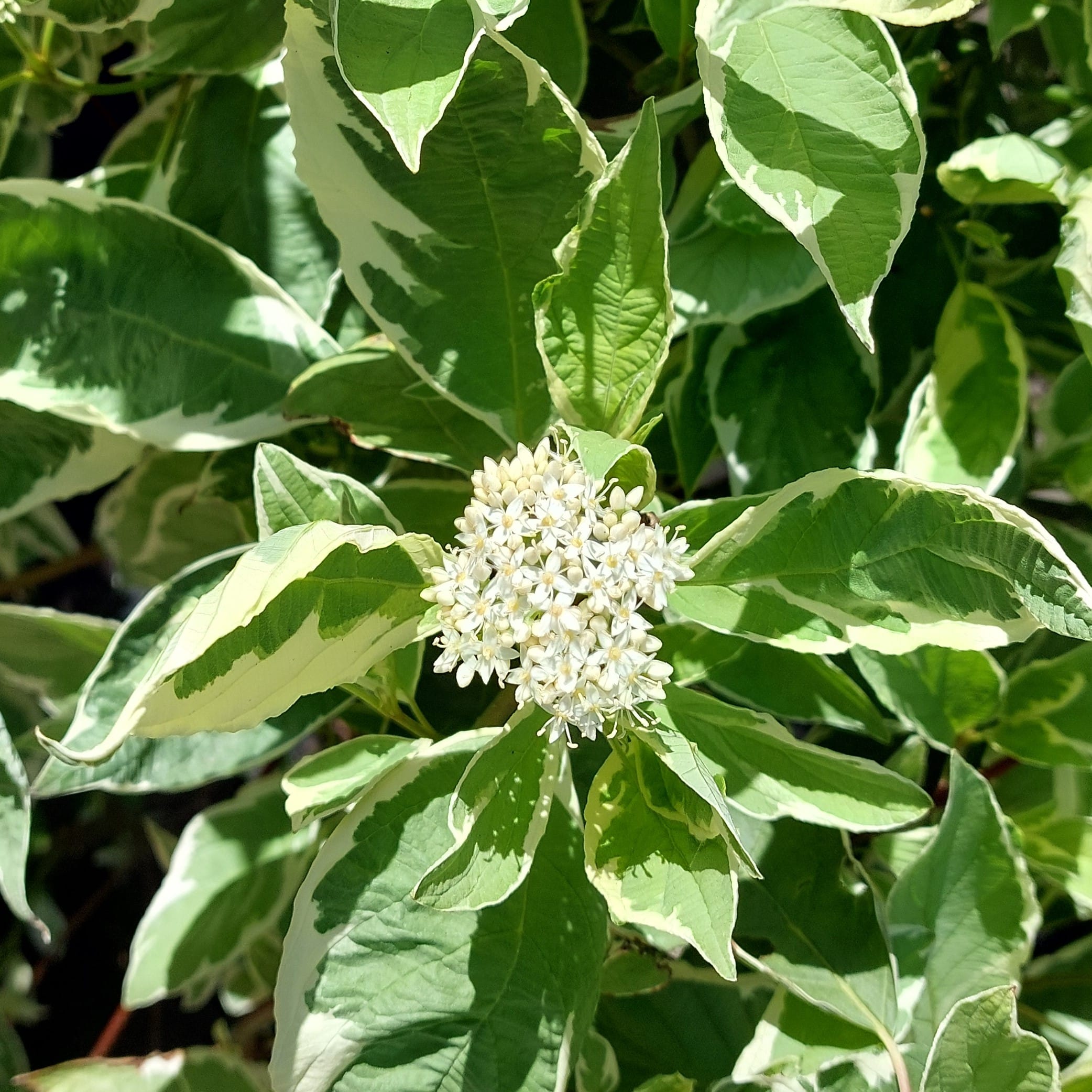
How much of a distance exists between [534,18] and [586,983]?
2.05 feet

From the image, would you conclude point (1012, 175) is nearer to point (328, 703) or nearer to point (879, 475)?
point (879, 475)

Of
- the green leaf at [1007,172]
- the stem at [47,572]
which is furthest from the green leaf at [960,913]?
the stem at [47,572]

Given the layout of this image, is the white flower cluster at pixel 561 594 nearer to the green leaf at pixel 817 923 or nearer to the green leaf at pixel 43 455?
the green leaf at pixel 817 923

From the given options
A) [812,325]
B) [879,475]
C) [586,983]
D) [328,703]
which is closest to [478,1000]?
[586,983]

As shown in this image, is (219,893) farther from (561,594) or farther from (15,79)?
(15,79)

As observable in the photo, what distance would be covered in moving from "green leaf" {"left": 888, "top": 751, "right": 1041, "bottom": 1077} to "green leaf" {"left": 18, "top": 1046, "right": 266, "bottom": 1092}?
1.67ft

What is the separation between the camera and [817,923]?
0.66 meters

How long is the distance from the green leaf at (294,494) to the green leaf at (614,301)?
133 mm

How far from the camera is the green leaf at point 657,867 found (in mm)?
458

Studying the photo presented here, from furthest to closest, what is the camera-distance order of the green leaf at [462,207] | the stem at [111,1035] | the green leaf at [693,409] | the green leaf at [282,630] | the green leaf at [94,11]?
the stem at [111,1035]
the green leaf at [693,409]
the green leaf at [94,11]
the green leaf at [462,207]
the green leaf at [282,630]

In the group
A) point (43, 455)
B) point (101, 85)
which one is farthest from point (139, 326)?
point (101, 85)

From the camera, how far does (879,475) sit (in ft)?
1.56

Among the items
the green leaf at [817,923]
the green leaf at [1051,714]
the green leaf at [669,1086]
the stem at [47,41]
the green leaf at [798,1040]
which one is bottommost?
the green leaf at [669,1086]

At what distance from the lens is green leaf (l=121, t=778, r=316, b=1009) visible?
741mm
